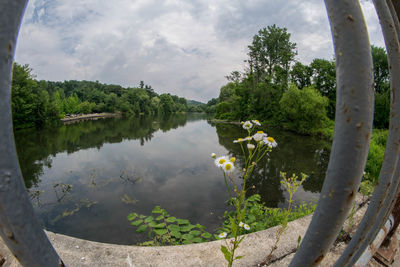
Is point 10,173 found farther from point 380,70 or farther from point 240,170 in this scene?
point 380,70

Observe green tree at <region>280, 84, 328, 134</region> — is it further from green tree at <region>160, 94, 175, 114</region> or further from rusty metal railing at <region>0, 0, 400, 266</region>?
green tree at <region>160, 94, 175, 114</region>

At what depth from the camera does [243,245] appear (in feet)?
5.61

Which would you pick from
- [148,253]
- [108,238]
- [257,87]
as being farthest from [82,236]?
[257,87]

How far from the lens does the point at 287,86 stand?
90.7 feet

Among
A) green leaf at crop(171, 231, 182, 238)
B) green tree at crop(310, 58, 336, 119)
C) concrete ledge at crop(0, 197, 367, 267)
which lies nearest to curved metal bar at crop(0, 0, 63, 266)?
concrete ledge at crop(0, 197, 367, 267)

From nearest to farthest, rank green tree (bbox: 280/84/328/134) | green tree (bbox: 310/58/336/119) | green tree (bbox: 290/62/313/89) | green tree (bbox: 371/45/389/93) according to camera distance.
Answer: green tree (bbox: 280/84/328/134) → green tree (bbox: 371/45/389/93) → green tree (bbox: 310/58/336/119) → green tree (bbox: 290/62/313/89)

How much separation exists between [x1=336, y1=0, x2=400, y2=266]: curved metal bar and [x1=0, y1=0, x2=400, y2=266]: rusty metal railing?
0.62 ft

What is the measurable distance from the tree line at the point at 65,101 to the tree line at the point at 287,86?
98.4ft

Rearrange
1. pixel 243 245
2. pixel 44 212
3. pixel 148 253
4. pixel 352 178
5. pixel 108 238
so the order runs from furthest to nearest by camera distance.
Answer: pixel 44 212
pixel 108 238
pixel 243 245
pixel 148 253
pixel 352 178

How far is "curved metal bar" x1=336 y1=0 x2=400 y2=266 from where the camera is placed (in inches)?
18.9

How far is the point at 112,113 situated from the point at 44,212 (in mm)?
62041

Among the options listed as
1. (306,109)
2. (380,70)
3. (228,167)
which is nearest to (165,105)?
(306,109)

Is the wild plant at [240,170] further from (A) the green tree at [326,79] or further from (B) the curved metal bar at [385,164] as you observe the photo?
(A) the green tree at [326,79]

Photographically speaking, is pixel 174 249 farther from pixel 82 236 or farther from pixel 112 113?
pixel 112 113
